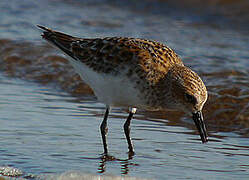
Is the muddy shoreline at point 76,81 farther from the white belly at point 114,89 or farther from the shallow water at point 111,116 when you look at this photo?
the white belly at point 114,89

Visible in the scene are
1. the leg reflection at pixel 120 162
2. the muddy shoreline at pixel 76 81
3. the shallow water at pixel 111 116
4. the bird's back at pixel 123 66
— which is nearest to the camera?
the leg reflection at pixel 120 162

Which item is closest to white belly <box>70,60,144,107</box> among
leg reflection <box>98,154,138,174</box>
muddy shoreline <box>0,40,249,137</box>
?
leg reflection <box>98,154,138,174</box>

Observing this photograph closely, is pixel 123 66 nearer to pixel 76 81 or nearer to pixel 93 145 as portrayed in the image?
pixel 93 145

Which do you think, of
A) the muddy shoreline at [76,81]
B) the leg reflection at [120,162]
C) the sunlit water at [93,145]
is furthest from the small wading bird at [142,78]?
the muddy shoreline at [76,81]

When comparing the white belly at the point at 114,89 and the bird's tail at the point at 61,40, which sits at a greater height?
the bird's tail at the point at 61,40

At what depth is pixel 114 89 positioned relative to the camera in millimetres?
5637

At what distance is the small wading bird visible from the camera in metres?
5.55

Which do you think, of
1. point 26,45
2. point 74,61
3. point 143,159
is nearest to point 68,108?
point 74,61

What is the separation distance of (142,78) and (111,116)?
1.78 metres

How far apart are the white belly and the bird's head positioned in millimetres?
363

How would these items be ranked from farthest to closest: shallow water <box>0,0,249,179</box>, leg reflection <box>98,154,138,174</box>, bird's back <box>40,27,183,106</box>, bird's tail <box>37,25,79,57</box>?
bird's tail <box>37,25,79,57</box> → bird's back <box>40,27,183,106</box> → shallow water <box>0,0,249,179</box> → leg reflection <box>98,154,138,174</box>

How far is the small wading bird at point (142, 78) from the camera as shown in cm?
555

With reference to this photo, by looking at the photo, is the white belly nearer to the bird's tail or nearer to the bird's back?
the bird's back

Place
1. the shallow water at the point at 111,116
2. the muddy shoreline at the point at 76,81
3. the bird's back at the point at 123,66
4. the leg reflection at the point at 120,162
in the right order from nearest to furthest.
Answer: the leg reflection at the point at 120,162 → the shallow water at the point at 111,116 → the bird's back at the point at 123,66 → the muddy shoreline at the point at 76,81
